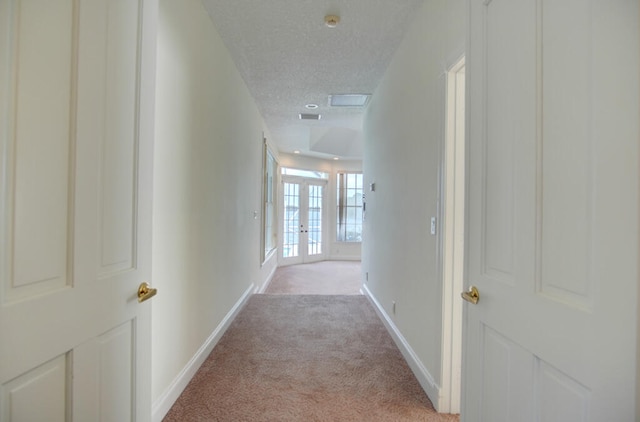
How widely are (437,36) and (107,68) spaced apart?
6.00 feet

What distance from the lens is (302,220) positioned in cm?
822

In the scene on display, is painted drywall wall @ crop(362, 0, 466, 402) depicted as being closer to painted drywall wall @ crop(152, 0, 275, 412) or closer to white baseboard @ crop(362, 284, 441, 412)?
white baseboard @ crop(362, 284, 441, 412)

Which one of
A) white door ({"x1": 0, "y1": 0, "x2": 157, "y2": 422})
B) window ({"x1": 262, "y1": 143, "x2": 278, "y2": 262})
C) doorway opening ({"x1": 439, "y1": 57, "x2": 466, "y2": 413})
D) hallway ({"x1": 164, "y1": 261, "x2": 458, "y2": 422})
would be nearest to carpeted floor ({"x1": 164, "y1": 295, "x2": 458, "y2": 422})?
hallway ({"x1": 164, "y1": 261, "x2": 458, "y2": 422})

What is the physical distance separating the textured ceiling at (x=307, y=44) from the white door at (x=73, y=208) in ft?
4.80

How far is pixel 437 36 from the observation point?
2002mm

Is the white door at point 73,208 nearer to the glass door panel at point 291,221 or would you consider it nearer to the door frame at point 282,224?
the door frame at point 282,224

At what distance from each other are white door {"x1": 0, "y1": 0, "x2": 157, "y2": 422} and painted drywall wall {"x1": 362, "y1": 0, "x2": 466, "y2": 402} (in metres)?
1.55

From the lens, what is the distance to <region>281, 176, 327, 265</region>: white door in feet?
25.7

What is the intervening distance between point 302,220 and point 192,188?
610 centimetres

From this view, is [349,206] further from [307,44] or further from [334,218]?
[307,44]

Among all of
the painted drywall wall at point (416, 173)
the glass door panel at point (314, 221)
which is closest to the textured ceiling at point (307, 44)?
the painted drywall wall at point (416, 173)

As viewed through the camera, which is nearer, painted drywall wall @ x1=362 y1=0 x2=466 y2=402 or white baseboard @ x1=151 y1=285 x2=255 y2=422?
white baseboard @ x1=151 y1=285 x2=255 y2=422

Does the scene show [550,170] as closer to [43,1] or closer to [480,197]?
[480,197]

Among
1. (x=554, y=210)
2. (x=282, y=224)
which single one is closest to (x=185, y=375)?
(x=554, y=210)
